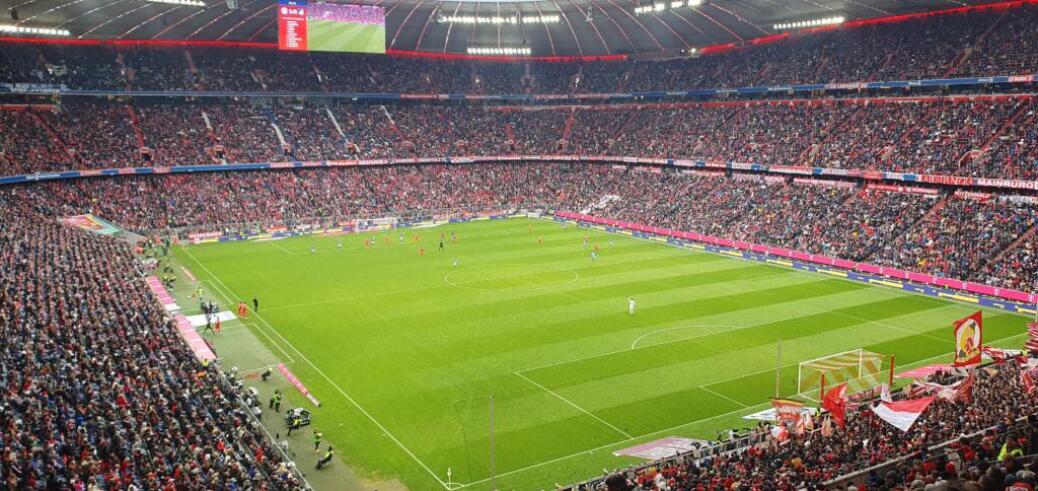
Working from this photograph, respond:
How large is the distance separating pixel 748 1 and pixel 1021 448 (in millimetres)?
50561

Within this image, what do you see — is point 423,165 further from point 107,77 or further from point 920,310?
point 920,310

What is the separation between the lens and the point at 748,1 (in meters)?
57.8

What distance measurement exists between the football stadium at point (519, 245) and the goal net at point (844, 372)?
0.47 ft

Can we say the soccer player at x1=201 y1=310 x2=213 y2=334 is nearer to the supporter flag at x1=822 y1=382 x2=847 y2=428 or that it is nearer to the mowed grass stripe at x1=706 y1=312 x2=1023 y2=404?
the mowed grass stripe at x1=706 y1=312 x2=1023 y2=404

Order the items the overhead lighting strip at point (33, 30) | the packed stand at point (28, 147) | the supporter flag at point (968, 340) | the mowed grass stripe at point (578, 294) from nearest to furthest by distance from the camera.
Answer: the supporter flag at point (968, 340)
the mowed grass stripe at point (578, 294)
the packed stand at point (28, 147)
the overhead lighting strip at point (33, 30)

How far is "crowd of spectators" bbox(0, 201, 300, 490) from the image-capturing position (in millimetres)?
16062

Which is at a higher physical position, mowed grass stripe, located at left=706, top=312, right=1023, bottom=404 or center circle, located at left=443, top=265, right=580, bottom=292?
mowed grass stripe, located at left=706, top=312, right=1023, bottom=404

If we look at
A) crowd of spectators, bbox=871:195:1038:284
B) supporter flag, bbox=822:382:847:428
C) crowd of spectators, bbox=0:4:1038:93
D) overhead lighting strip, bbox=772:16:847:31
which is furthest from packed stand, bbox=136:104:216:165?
supporter flag, bbox=822:382:847:428

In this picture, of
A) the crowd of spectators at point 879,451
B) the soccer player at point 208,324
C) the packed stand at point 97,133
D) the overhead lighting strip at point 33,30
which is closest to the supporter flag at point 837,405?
the crowd of spectators at point 879,451

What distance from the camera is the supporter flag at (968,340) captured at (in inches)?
885

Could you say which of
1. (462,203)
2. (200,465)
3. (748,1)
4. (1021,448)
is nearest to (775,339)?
(1021,448)

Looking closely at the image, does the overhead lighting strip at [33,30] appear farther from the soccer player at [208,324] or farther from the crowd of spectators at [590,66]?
the soccer player at [208,324]

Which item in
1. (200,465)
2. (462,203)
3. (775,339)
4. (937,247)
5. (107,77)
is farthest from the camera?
(462,203)

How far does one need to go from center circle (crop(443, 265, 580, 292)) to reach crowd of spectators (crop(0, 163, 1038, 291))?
1720 cm
